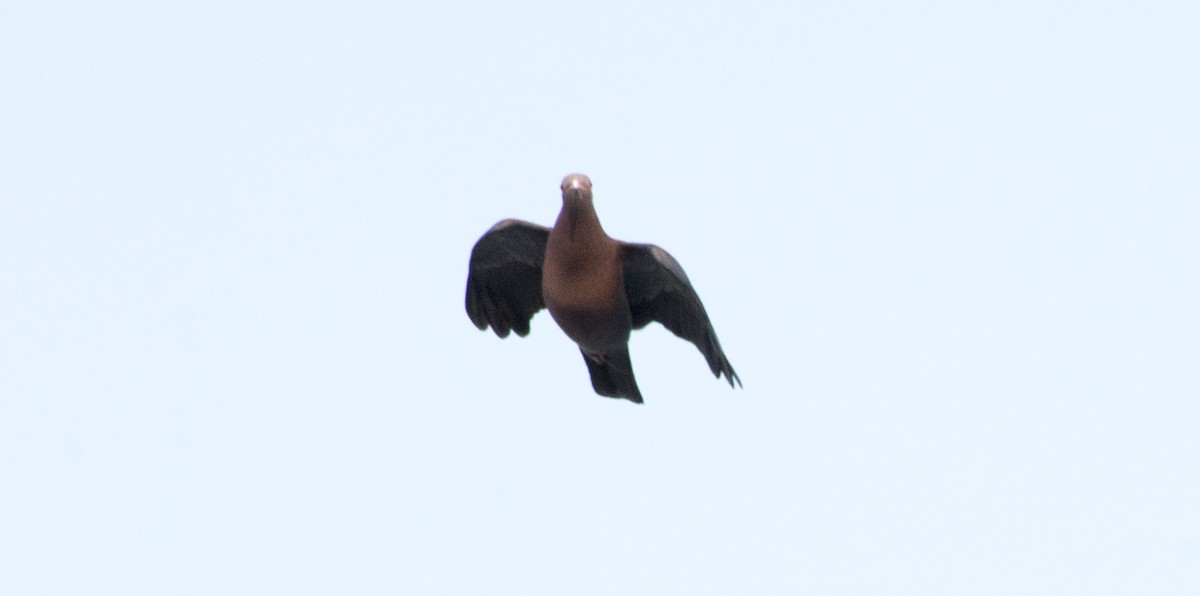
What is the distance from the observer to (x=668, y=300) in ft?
54.0

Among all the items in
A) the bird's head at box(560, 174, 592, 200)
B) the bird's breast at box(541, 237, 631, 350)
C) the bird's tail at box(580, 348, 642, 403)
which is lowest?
the bird's tail at box(580, 348, 642, 403)

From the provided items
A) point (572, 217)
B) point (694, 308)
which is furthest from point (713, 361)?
point (572, 217)

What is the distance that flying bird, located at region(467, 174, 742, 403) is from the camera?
15750 mm

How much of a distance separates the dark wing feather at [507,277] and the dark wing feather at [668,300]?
846 millimetres

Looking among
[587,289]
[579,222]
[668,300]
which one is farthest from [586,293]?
[668,300]

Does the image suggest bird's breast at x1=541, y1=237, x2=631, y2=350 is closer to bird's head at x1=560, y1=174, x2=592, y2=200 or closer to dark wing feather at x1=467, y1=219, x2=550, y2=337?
bird's head at x1=560, y1=174, x2=592, y2=200

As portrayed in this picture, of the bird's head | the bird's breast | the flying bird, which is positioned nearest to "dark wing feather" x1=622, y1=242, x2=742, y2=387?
the flying bird

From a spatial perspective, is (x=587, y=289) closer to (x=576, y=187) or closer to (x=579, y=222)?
(x=579, y=222)

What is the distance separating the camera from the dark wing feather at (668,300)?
15914 mm

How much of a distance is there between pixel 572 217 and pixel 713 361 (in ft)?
5.11

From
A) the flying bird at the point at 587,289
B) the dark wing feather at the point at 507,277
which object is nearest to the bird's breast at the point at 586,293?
the flying bird at the point at 587,289

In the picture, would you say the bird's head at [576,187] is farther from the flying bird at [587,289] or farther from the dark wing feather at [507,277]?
the dark wing feather at [507,277]

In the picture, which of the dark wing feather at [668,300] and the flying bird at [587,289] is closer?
the flying bird at [587,289]

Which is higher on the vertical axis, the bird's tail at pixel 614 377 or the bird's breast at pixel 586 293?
the bird's breast at pixel 586 293
